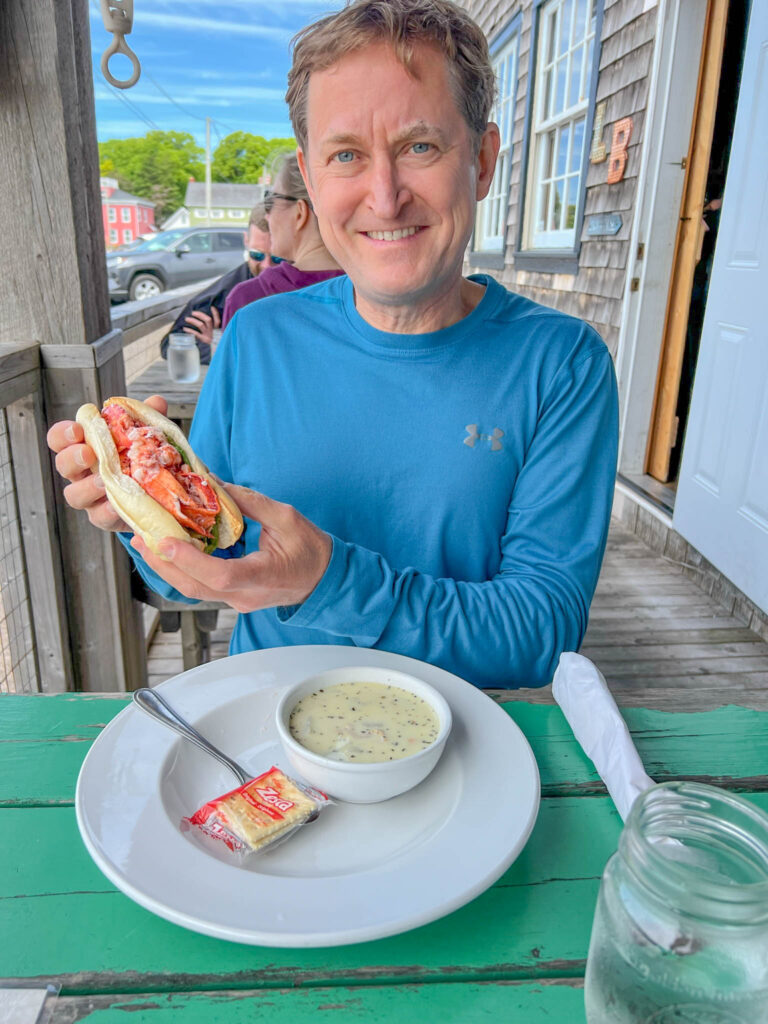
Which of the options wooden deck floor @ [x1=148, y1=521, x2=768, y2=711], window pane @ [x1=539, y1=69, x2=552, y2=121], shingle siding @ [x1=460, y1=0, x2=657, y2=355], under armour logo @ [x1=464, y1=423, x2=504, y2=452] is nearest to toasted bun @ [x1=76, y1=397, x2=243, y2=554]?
under armour logo @ [x1=464, y1=423, x2=504, y2=452]

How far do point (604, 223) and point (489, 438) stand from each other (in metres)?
3.83

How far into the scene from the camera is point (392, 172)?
128 cm

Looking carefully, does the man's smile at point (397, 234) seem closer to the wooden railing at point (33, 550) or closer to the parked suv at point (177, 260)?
the wooden railing at point (33, 550)

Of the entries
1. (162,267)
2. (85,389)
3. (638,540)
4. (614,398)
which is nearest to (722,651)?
(638,540)

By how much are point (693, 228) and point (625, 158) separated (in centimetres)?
65

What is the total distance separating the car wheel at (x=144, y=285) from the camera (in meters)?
16.8

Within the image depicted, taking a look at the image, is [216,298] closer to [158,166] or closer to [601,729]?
[601,729]

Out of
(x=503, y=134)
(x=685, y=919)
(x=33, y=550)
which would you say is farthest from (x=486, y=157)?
(x=503, y=134)

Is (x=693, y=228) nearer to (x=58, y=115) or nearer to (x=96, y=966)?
(x=58, y=115)

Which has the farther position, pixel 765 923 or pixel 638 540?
pixel 638 540

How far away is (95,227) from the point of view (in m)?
1.97

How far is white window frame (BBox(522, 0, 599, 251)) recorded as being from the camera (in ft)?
16.8

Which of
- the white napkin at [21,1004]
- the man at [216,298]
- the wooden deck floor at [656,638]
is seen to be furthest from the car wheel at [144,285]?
the white napkin at [21,1004]

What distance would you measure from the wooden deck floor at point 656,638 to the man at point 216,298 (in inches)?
61.0
